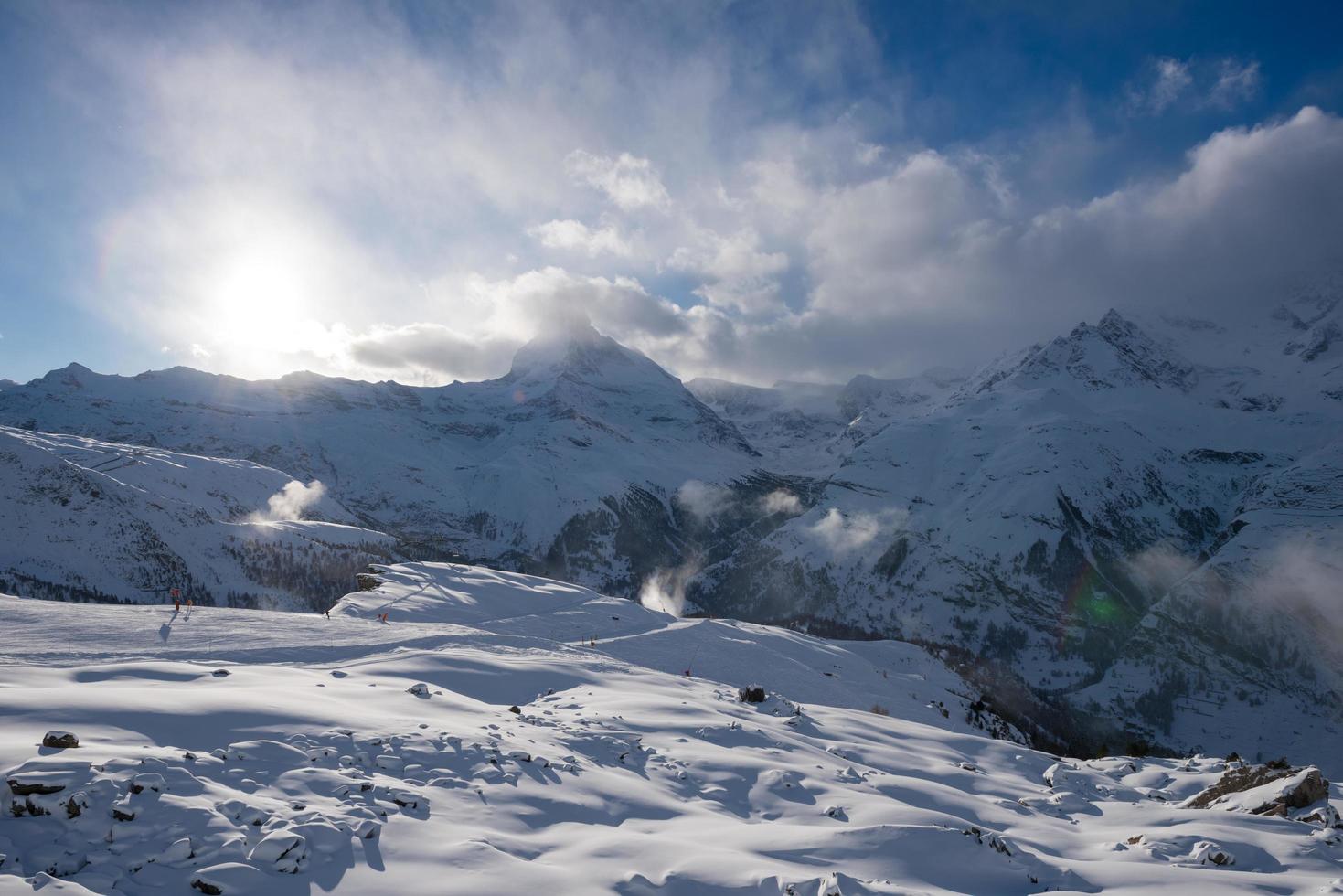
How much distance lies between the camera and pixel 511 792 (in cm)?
1355

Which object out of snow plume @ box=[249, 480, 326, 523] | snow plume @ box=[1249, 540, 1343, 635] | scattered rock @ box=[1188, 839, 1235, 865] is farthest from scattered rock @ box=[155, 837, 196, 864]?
snow plume @ box=[1249, 540, 1343, 635]

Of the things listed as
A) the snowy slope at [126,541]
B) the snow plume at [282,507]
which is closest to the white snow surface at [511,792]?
the snowy slope at [126,541]

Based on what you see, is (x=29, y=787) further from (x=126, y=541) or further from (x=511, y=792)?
(x=126, y=541)

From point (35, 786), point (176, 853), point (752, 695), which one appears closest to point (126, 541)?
point (752, 695)

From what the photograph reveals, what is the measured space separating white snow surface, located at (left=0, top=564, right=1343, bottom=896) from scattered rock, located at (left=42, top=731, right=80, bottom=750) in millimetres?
253

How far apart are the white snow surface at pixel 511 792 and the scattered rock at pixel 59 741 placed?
253 millimetres

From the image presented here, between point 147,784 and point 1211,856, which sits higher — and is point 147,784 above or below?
above

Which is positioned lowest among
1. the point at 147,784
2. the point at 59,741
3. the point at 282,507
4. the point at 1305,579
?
the point at 282,507

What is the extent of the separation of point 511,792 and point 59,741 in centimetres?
771

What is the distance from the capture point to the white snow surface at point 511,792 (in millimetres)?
8898

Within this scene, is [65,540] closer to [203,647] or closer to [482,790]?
[203,647]

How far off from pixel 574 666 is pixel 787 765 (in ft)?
57.1

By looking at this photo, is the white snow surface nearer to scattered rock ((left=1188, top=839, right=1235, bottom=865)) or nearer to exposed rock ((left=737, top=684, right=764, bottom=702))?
scattered rock ((left=1188, top=839, right=1235, bottom=865))

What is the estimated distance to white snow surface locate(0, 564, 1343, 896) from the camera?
8.90 metres
